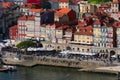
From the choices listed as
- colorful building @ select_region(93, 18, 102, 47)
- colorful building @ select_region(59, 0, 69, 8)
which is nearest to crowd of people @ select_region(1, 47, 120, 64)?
colorful building @ select_region(93, 18, 102, 47)

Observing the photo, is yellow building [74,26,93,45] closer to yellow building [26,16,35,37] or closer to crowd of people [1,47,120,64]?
crowd of people [1,47,120,64]

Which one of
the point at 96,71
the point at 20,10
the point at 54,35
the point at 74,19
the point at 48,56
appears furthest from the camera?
the point at 20,10

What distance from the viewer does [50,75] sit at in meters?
Answer: 51.9

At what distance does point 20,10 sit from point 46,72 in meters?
18.6

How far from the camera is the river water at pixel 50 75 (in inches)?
1994

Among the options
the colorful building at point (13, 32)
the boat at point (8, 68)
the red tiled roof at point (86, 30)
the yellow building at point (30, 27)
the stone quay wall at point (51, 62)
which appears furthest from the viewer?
the colorful building at point (13, 32)

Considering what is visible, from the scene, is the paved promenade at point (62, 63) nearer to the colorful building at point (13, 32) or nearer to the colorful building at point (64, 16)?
the colorful building at point (13, 32)

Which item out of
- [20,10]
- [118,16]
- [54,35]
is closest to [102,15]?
[118,16]

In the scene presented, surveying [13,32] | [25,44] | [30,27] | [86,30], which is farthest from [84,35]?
[13,32]

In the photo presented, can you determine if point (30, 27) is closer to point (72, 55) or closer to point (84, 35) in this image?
point (84, 35)

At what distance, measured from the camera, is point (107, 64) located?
5347cm

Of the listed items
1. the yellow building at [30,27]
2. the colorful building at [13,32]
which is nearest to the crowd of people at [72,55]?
the yellow building at [30,27]

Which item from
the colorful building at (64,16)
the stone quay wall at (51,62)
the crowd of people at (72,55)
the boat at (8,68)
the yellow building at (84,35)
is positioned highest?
the colorful building at (64,16)

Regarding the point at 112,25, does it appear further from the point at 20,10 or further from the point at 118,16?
the point at 20,10
